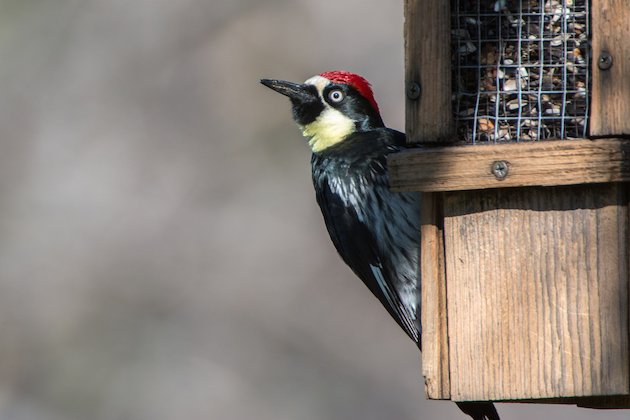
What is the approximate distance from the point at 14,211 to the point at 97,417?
162cm

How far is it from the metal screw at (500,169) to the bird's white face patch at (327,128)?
1192 millimetres

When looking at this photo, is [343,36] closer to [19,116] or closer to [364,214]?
[19,116]

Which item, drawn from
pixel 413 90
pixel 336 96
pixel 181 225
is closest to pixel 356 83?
pixel 336 96

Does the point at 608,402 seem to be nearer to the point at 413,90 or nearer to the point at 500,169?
the point at 500,169

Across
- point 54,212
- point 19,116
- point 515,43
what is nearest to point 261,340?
point 54,212

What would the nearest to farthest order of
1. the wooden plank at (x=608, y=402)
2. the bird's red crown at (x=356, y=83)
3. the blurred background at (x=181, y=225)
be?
the wooden plank at (x=608, y=402) < the bird's red crown at (x=356, y=83) < the blurred background at (x=181, y=225)

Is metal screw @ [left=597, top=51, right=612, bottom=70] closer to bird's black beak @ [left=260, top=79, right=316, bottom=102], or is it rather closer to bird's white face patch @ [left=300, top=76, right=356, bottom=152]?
bird's white face patch @ [left=300, top=76, right=356, bottom=152]

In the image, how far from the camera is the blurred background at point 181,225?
29.1 ft

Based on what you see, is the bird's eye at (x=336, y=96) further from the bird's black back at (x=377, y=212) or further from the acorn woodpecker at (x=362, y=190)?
the bird's black back at (x=377, y=212)

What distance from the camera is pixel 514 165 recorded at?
3283mm

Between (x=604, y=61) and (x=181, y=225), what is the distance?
6.09m

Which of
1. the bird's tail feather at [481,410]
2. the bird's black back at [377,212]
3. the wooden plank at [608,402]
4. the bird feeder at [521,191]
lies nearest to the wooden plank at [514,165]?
the bird feeder at [521,191]

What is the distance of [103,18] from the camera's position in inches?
387

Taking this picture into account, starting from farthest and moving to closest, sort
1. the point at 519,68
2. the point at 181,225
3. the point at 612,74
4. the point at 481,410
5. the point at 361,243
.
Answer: the point at 181,225 < the point at 361,243 < the point at 481,410 < the point at 519,68 < the point at 612,74
